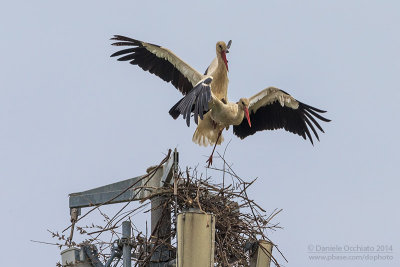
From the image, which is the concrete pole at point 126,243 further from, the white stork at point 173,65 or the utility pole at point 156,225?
the white stork at point 173,65

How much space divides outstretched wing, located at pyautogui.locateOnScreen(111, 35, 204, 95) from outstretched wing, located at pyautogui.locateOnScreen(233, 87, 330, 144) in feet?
2.31

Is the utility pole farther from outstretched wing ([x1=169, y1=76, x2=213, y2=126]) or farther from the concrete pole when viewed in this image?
outstretched wing ([x1=169, y1=76, x2=213, y2=126])

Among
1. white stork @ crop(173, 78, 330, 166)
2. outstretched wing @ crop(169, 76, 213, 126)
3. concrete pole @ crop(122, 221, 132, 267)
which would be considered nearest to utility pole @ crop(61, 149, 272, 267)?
concrete pole @ crop(122, 221, 132, 267)

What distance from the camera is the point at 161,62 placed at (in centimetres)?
802

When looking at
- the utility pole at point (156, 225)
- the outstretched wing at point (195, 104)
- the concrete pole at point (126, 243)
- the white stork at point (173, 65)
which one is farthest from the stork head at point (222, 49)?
the concrete pole at point (126, 243)

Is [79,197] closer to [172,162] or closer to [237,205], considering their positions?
[172,162]

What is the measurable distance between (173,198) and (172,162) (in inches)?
10.4

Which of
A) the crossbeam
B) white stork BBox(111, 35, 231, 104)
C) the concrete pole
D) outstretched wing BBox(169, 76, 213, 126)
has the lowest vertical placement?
the concrete pole

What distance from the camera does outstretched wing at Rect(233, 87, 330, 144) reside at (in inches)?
315

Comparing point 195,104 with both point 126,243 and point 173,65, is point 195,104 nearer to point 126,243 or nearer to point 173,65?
point 173,65

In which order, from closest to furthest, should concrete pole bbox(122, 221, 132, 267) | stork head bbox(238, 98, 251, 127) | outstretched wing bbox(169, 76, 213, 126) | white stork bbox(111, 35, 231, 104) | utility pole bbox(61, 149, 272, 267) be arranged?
utility pole bbox(61, 149, 272, 267) → concrete pole bbox(122, 221, 132, 267) → outstretched wing bbox(169, 76, 213, 126) → stork head bbox(238, 98, 251, 127) → white stork bbox(111, 35, 231, 104)

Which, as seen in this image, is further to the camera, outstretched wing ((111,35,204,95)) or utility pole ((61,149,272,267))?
outstretched wing ((111,35,204,95))

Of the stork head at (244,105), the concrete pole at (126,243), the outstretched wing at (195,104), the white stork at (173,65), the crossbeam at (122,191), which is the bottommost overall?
the concrete pole at (126,243)

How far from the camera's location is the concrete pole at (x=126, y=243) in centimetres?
403
